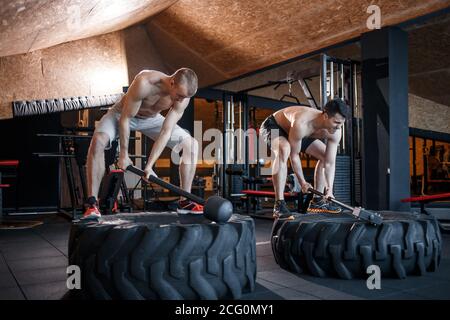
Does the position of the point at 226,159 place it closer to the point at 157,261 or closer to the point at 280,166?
the point at 280,166

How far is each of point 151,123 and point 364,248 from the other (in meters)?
1.58

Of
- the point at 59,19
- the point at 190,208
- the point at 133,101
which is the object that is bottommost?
the point at 190,208

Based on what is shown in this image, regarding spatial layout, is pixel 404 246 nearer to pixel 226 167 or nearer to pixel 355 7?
pixel 355 7

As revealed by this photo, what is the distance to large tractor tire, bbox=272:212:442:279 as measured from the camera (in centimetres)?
170

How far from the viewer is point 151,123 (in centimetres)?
260

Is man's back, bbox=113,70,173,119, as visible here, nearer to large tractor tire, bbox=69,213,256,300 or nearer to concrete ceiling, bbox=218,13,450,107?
large tractor tire, bbox=69,213,256,300

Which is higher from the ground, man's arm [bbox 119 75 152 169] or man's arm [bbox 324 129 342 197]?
man's arm [bbox 119 75 152 169]

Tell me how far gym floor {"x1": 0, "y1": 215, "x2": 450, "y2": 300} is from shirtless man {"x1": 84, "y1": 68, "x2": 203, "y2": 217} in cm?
41

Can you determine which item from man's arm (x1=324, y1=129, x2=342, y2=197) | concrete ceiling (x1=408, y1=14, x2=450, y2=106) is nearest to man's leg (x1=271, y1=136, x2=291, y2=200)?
man's arm (x1=324, y1=129, x2=342, y2=197)

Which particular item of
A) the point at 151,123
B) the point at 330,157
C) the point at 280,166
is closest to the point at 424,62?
the point at 330,157

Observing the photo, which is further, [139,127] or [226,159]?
[226,159]

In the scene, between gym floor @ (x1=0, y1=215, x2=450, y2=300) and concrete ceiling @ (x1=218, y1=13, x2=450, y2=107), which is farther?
concrete ceiling @ (x1=218, y1=13, x2=450, y2=107)

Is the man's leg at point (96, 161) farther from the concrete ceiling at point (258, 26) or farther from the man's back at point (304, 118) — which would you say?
the concrete ceiling at point (258, 26)

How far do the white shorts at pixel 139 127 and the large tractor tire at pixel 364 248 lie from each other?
111 cm
